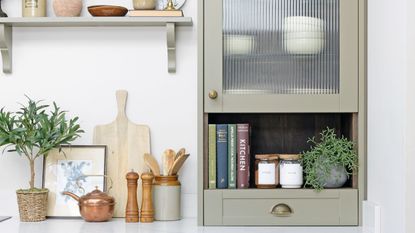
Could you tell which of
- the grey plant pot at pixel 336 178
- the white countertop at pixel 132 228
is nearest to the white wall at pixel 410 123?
Result: the white countertop at pixel 132 228

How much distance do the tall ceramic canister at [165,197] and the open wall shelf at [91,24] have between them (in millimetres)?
473

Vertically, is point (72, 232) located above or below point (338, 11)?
below

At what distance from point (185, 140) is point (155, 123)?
14 centimetres

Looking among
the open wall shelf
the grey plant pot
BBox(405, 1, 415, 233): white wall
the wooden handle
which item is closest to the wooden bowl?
the open wall shelf

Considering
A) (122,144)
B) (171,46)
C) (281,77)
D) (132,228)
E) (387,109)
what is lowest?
(132,228)

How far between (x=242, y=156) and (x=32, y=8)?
3.40 ft

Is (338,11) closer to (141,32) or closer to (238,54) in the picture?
(238,54)

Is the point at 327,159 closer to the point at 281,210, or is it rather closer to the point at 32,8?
the point at 281,210

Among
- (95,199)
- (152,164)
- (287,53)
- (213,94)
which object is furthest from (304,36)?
(95,199)

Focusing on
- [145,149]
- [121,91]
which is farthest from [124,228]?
[121,91]

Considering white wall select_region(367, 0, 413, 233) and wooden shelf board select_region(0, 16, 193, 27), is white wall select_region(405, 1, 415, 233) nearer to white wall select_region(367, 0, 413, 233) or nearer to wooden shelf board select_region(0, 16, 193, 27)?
white wall select_region(367, 0, 413, 233)

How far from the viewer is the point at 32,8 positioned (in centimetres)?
301

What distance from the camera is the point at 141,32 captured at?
311 centimetres

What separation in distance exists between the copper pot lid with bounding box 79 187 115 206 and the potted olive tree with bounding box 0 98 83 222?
18cm
